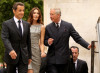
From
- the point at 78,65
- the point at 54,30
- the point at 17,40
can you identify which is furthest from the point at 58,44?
the point at 78,65

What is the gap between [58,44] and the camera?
29.9ft

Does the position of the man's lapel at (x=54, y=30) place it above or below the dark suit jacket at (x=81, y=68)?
above

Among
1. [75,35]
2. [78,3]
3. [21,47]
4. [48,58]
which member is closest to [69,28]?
[75,35]

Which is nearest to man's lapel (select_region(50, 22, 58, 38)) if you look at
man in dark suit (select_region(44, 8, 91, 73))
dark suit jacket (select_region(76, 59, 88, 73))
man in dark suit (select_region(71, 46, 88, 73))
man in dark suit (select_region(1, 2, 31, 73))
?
man in dark suit (select_region(44, 8, 91, 73))

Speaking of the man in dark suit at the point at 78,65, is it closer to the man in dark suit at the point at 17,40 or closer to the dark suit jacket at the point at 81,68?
the dark suit jacket at the point at 81,68

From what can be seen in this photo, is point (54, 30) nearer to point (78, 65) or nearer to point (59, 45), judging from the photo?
point (59, 45)

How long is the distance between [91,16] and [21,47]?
229 inches

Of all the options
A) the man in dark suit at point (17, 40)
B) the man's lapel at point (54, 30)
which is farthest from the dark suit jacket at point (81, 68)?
the man in dark suit at point (17, 40)

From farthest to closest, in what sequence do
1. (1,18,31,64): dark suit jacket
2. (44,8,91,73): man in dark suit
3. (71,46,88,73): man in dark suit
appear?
(71,46,88,73): man in dark suit
(44,8,91,73): man in dark suit
(1,18,31,64): dark suit jacket

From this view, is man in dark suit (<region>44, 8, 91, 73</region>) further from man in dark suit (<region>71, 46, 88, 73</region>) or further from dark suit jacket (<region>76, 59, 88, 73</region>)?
dark suit jacket (<region>76, 59, 88, 73</region>)

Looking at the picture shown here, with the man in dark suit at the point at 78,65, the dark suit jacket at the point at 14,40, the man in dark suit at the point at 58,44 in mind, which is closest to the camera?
the dark suit jacket at the point at 14,40

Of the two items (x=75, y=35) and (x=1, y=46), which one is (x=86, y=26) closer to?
(x=75, y=35)

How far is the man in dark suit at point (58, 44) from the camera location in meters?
9.13

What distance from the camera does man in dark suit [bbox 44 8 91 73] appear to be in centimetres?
913
